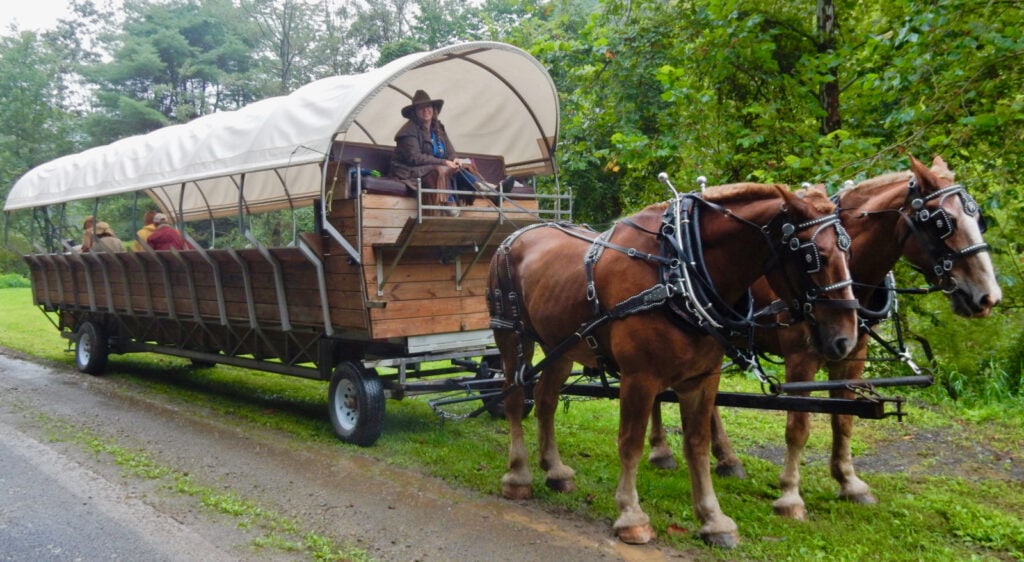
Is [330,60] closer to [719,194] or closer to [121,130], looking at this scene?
[121,130]

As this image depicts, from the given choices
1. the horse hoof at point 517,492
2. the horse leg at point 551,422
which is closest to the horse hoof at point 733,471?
the horse leg at point 551,422

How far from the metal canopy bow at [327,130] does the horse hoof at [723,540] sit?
4.03 metres

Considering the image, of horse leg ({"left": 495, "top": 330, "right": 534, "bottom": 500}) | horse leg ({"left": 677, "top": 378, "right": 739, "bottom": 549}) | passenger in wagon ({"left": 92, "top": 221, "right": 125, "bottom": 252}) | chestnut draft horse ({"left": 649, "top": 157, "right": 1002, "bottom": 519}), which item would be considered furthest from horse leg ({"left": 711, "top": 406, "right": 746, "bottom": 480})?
passenger in wagon ({"left": 92, "top": 221, "right": 125, "bottom": 252})

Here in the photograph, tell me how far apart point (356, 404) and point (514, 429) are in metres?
1.80

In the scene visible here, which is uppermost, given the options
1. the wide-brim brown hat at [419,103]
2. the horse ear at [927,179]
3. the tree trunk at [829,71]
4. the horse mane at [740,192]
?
the tree trunk at [829,71]

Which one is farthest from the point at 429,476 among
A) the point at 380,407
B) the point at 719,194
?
the point at 719,194

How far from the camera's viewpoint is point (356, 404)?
6504 mm

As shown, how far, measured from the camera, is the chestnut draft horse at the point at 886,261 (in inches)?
152

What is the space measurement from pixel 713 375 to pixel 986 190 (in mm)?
3522

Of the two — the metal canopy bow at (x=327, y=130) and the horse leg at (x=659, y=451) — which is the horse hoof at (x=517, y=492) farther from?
the metal canopy bow at (x=327, y=130)

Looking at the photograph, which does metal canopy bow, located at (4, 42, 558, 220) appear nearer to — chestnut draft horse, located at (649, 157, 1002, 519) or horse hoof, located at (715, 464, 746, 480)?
chestnut draft horse, located at (649, 157, 1002, 519)

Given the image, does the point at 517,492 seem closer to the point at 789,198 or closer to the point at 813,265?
the point at 813,265

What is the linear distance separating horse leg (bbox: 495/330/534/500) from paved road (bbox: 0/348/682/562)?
5.0 inches

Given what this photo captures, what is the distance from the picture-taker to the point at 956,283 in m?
3.88
